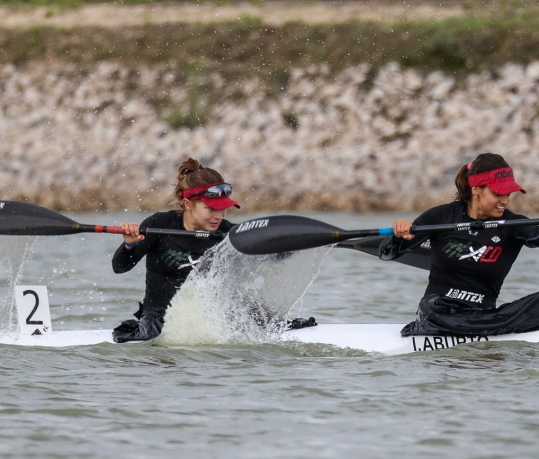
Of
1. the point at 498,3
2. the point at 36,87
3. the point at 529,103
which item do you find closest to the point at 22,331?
the point at 529,103

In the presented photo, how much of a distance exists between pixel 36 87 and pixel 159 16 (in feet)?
14.7

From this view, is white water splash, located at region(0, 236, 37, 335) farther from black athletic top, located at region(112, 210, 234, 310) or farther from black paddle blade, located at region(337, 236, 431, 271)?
black paddle blade, located at region(337, 236, 431, 271)

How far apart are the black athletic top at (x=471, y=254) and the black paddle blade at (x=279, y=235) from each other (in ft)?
2.38

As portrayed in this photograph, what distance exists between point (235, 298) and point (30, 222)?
174 centimetres

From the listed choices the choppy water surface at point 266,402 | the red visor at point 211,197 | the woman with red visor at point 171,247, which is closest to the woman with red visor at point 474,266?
the choppy water surface at point 266,402

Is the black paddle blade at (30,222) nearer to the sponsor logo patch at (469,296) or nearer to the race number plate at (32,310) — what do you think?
the race number plate at (32,310)

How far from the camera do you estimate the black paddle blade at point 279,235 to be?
24.8 feet

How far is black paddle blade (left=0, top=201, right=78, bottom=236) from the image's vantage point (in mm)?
8289

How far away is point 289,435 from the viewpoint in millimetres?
5395

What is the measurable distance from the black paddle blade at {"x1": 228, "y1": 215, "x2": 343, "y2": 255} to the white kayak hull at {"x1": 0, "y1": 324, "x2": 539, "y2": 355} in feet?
2.12

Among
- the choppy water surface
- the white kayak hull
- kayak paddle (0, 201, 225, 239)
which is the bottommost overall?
the choppy water surface

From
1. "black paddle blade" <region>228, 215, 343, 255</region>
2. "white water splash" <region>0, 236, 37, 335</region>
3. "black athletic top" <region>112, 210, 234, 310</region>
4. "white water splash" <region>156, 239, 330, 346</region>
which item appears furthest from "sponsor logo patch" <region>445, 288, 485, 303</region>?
"white water splash" <region>0, 236, 37, 335</region>

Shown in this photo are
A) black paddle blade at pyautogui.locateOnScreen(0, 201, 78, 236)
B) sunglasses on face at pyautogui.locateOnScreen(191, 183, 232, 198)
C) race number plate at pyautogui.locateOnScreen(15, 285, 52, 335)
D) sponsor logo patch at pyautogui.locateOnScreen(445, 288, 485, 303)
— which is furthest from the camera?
black paddle blade at pyautogui.locateOnScreen(0, 201, 78, 236)

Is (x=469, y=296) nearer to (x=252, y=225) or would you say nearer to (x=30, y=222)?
(x=252, y=225)
